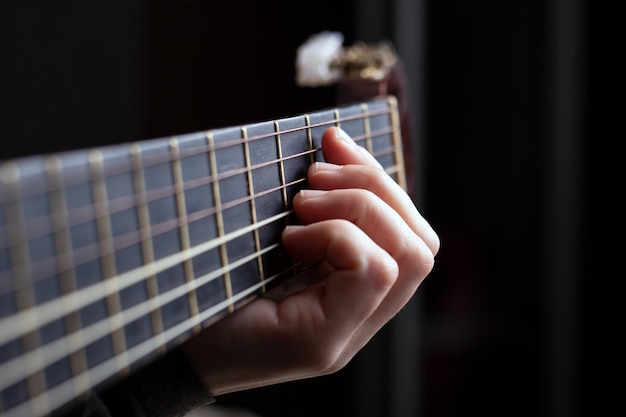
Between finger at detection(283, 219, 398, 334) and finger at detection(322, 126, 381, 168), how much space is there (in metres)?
0.06

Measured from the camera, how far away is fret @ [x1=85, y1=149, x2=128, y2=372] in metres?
0.33

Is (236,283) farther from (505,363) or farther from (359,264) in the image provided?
(505,363)

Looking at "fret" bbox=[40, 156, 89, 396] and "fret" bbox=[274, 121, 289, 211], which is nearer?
"fret" bbox=[40, 156, 89, 396]

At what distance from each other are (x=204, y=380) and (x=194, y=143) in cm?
20

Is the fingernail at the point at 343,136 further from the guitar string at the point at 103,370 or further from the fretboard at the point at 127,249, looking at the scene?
the guitar string at the point at 103,370

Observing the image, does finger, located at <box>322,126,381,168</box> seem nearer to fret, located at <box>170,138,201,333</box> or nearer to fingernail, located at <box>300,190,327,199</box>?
fingernail, located at <box>300,190,327,199</box>

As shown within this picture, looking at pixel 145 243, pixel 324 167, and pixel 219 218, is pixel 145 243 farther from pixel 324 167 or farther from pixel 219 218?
pixel 324 167

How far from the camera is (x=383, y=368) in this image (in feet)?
4.38

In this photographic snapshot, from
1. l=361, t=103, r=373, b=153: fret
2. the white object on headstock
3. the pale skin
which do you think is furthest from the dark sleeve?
the white object on headstock

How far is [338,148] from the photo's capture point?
1.66ft

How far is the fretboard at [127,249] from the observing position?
305 millimetres

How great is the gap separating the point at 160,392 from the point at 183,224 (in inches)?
6.7

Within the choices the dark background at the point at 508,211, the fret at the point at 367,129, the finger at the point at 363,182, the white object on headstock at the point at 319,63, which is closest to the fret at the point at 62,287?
the finger at the point at 363,182

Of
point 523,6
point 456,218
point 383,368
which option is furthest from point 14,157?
point 523,6
